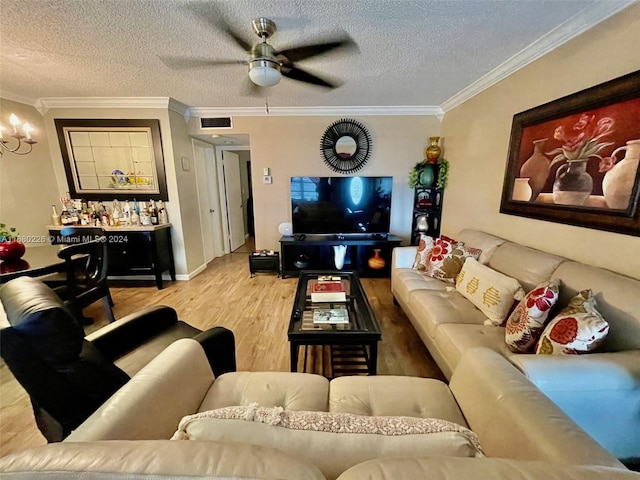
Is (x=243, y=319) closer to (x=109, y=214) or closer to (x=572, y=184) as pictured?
(x=109, y=214)

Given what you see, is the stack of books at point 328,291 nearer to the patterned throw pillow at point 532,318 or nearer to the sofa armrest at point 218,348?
the sofa armrest at point 218,348

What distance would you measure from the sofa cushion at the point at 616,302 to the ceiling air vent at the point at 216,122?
4.12 meters

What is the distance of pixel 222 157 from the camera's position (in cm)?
476

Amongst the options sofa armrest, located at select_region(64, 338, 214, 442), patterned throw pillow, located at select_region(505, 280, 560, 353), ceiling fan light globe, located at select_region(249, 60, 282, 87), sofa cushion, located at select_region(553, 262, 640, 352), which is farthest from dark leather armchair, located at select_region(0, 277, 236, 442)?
sofa cushion, located at select_region(553, 262, 640, 352)

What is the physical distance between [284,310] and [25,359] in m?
2.11

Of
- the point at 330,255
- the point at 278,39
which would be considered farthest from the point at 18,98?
the point at 330,255

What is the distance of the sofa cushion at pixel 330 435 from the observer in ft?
2.08

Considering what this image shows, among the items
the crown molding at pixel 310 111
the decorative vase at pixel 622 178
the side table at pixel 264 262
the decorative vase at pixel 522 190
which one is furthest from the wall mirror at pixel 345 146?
the decorative vase at pixel 622 178

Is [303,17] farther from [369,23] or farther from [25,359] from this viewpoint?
[25,359]

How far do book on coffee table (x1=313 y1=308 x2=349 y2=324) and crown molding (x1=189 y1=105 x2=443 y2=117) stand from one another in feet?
9.58

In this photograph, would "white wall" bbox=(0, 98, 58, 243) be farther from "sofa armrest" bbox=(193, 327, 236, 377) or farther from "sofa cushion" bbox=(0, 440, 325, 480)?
"sofa cushion" bbox=(0, 440, 325, 480)

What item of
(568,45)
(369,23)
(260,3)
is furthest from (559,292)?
(260,3)

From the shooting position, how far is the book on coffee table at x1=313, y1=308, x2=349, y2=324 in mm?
1761

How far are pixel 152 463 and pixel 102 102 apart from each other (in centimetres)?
433
